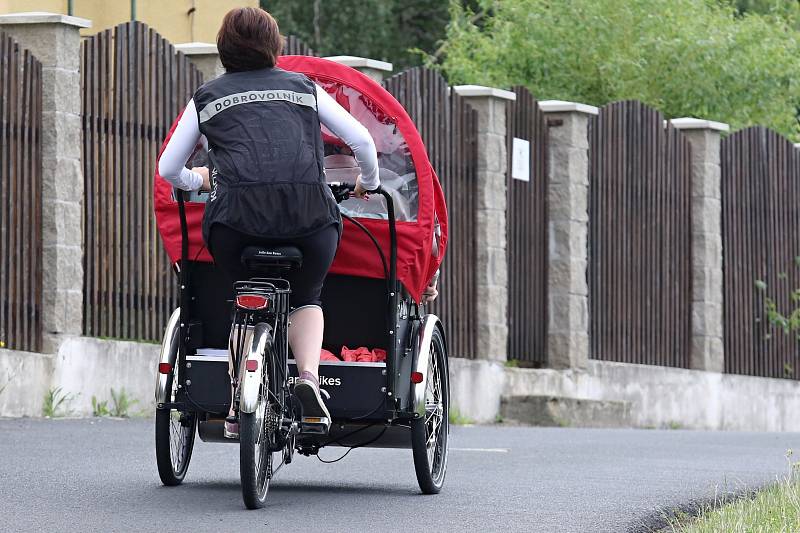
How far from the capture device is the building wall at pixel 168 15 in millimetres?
20047

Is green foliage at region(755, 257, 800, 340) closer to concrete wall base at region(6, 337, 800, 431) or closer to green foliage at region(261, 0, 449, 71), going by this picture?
concrete wall base at region(6, 337, 800, 431)

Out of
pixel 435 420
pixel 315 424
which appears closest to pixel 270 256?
pixel 315 424

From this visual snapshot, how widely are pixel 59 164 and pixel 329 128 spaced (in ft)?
19.4

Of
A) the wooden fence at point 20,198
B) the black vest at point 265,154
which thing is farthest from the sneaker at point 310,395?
the wooden fence at point 20,198

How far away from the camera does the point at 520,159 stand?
1758cm

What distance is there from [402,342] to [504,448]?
12.8ft

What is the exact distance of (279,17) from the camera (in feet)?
125

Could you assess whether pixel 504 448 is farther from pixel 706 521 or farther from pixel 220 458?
pixel 706 521

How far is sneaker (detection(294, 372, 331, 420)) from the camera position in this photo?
7324 mm

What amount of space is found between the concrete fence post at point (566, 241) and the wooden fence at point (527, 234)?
0.26 ft

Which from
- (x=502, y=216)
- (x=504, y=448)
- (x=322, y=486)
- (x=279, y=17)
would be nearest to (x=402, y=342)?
(x=322, y=486)

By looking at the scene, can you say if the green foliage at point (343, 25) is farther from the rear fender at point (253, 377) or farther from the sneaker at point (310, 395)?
the rear fender at point (253, 377)

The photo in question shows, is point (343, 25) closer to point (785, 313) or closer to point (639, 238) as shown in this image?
point (785, 313)

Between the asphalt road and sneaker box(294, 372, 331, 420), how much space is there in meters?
0.37
